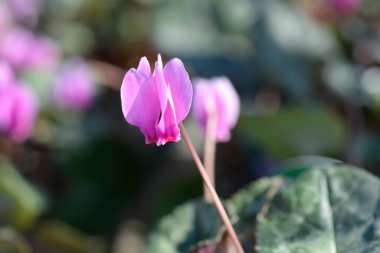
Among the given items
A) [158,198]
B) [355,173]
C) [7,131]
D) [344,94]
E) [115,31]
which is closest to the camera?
[355,173]

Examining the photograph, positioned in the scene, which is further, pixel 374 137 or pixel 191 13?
pixel 191 13

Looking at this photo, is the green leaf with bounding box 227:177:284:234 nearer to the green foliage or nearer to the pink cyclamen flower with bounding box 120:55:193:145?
the green foliage

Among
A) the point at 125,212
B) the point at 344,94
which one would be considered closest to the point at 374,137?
the point at 344,94

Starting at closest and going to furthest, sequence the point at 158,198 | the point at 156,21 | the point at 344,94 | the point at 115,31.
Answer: the point at 158,198, the point at 344,94, the point at 156,21, the point at 115,31

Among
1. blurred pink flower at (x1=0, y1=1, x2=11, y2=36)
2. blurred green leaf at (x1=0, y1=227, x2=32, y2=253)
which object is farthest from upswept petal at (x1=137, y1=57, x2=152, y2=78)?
blurred pink flower at (x1=0, y1=1, x2=11, y2=36)

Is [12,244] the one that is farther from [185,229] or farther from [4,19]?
[4,19]

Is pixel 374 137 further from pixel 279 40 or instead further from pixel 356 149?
pixel 279 40

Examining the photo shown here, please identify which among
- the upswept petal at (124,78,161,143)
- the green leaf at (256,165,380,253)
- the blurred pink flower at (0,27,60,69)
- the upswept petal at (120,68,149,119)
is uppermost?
the blurred pink flower at (0,27,60,69)
